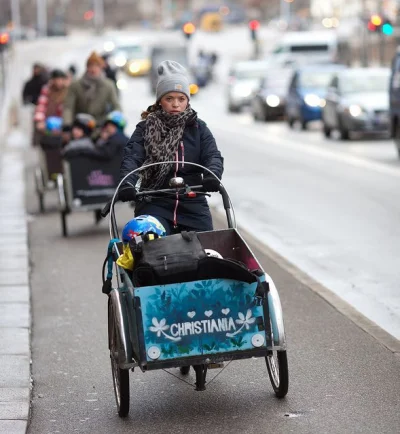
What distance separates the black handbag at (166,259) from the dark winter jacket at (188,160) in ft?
1.89

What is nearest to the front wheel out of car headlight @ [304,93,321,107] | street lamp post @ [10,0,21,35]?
car headlight @ [304,93,321,107]

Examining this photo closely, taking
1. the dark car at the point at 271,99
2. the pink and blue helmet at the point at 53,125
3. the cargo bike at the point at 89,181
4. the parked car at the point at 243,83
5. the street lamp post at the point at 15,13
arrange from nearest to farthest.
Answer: the cargo bike at the point at 89,181
the pink and blue helmet at the point at 53,125
the dark car at the point at 271,99
the parked car at the point at 243,83
the street lamp post at the point at 15,13

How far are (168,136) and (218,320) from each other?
1193mm

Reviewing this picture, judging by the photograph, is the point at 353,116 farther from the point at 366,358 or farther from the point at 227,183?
the point at 366,358

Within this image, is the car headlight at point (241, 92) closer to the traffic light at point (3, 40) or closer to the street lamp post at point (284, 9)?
the traffic light at point (3, 40)

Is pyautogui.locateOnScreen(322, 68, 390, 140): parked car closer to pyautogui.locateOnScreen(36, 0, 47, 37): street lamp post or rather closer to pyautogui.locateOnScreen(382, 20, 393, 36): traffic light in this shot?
pyautogui.locateOnScreen(382, 20, 393, 36): traffic light

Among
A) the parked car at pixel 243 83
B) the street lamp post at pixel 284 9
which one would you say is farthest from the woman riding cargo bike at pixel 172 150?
the street lamp post at pixel 284 9

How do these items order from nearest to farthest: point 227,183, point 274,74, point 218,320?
point 218,320 → point 227,183 → point 274,74

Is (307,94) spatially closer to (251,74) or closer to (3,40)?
(3,40)

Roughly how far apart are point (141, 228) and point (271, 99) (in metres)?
34.1

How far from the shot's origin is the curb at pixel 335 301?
8.17m

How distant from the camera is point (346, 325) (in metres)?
8.77

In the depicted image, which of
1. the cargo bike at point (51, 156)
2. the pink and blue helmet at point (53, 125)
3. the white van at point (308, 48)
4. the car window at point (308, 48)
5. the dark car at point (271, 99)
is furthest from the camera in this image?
the car window at point (308, 48)

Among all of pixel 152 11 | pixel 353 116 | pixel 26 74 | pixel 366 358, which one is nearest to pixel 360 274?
pixel 366 358
